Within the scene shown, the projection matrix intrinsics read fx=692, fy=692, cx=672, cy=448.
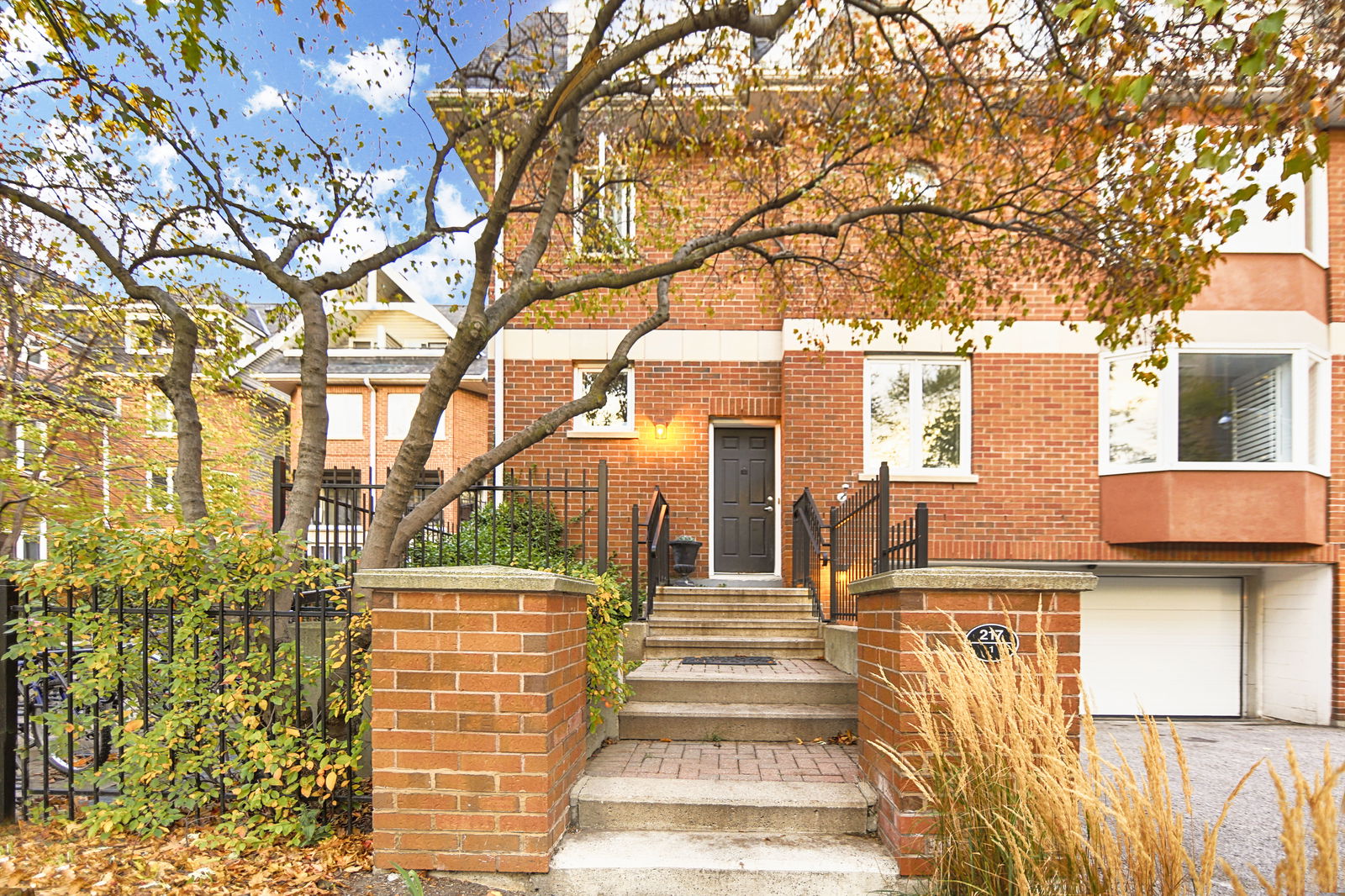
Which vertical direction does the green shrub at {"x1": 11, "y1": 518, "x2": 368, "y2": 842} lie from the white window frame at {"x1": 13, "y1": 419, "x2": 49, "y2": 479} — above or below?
below

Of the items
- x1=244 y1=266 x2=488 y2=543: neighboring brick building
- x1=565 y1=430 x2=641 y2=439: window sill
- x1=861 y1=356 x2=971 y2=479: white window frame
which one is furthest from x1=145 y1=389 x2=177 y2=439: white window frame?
x1=861 y1=356 x2=971 y2=479: white window frame

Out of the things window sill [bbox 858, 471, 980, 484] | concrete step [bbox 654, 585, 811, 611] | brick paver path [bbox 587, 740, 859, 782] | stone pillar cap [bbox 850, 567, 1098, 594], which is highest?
window sill [bbox 858, 471, 980, 484]

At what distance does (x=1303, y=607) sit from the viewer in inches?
329

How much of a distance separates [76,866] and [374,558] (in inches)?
76.3

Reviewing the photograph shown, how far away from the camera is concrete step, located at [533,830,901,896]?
2.86 meters

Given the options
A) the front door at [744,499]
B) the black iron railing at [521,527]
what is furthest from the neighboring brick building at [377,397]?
the front door at [744,499]

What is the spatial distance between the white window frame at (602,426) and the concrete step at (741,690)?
4521 mm

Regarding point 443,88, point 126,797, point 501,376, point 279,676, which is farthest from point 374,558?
point 443,88

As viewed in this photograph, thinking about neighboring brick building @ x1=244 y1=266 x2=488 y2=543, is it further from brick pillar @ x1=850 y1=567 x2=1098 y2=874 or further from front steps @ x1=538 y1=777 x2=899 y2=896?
brick pillar @ x1=850 y1=567 x2=1098 y2=874

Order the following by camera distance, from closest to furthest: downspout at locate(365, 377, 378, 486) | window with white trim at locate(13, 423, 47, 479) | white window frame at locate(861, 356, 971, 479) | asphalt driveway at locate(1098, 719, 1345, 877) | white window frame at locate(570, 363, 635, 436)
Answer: asphalt driveway at locate(1098, 719, 1345, 877) < window with white trim at locate(13, 423, 47, 479) < white window frame at locate(861, 356, 971, 479) < white window frame at locate(570, 363, 635, 436) < downspout at locate(365, 377, 378, 486)

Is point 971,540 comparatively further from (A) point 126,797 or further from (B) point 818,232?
(A) point 126,797

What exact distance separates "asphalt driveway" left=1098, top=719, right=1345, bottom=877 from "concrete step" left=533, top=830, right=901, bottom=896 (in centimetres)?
116

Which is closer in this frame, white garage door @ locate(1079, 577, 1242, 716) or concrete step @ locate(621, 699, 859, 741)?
concrete step @ locate(621, 699, 859, 741)

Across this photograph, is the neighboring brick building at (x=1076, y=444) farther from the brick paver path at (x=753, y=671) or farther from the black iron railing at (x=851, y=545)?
the brick paver path at (x=753, y=671)
